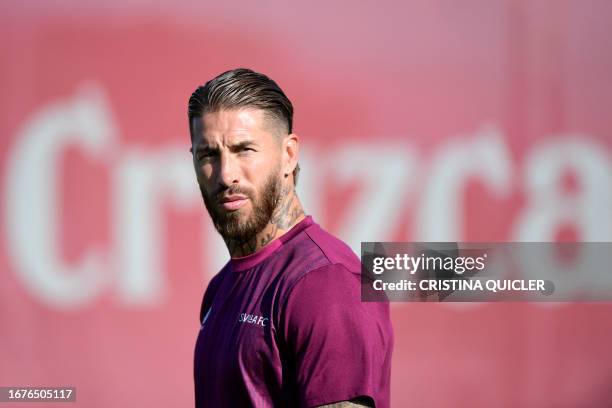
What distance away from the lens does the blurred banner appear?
346 centimetres

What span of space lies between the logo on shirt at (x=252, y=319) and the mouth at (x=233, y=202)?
211mm

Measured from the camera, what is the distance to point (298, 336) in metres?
1.35

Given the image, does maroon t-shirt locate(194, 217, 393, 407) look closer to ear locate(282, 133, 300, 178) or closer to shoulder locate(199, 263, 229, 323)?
ear locate(282, 133, 300, 178)

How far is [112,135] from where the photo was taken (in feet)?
11.8

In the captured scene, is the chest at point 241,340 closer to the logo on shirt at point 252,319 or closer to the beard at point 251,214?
the logo on shirt at point 252,319

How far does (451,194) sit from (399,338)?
64 centimetres

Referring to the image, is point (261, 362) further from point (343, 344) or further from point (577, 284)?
point (577, 284)

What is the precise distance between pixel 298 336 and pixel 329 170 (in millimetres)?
2209

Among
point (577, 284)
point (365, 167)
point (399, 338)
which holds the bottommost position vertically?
point (399, 338)

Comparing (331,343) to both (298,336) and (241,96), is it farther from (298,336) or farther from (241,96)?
(241,96)

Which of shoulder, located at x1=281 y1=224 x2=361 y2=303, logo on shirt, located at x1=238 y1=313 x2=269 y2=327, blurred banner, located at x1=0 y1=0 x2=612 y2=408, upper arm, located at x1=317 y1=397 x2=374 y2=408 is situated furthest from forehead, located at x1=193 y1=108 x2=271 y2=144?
blurred banner, located at x1=0 y1=0 x2=612 y2=408

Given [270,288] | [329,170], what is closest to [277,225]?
[270,288]

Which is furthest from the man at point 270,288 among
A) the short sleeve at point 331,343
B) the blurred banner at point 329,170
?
A: the blurred banner at point 329,170

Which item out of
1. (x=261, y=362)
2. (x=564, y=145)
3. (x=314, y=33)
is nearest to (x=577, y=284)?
(x=564, y=145)
